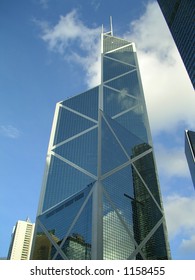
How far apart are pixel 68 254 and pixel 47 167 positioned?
108 feet

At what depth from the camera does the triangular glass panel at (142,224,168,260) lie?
8019cm

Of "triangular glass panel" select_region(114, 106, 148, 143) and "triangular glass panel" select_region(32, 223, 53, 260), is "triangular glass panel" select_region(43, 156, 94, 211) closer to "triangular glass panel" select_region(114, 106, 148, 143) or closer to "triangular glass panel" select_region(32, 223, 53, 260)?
"triangular glass panel" select_region(32, 223, 53, 260)

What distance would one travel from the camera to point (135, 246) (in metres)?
76.1

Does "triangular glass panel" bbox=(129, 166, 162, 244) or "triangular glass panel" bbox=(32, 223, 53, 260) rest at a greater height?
"triangular glass panel" bbox=(129, 166, 162, 244)

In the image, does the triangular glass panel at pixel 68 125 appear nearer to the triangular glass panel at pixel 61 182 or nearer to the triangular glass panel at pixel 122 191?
the triangular glass panel at pixel 61 182

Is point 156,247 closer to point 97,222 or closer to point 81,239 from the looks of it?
point 97,222

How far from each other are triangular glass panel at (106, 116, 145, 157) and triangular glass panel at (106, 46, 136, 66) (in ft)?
151

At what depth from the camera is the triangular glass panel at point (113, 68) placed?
129750mm

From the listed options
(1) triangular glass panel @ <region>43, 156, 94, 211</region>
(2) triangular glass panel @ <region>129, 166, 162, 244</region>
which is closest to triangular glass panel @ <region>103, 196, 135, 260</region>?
(2) triangular glass panel @ <region>129, 166, 162, 244</region>

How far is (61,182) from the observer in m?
90.1

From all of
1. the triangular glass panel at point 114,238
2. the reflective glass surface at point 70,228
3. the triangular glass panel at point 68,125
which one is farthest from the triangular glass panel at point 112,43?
the triangular glass panel at point 114,238
